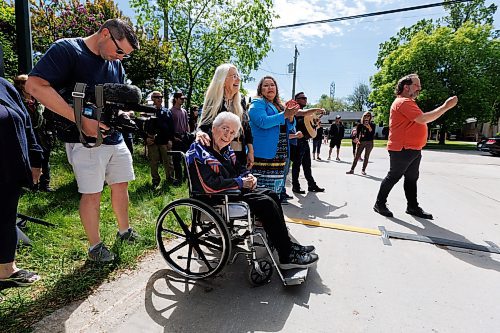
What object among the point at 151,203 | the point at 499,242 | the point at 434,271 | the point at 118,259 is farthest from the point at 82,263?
the point at 499,242

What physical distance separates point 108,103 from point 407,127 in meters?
3.49

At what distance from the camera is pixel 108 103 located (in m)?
1.91

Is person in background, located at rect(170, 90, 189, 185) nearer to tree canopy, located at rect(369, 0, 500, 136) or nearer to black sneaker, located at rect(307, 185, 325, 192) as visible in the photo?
black sneaker, located at rect(307, 185, 325, 192)

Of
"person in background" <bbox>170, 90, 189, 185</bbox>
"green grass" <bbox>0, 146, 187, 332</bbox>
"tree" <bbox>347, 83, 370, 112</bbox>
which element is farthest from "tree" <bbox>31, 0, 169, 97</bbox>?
"tree" <bbox>347, 83, 370, 112</bbox>

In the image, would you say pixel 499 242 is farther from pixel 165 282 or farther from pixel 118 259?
pixel 118 259

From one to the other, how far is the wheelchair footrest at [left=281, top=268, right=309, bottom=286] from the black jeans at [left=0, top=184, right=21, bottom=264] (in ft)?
6.10

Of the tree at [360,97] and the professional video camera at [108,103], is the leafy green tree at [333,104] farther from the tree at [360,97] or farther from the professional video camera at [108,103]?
the professional video camera at [108,103]

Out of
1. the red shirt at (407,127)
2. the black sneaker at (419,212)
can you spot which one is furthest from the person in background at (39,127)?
the black sneaker at (419,212)

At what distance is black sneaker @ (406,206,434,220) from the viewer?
158 inches

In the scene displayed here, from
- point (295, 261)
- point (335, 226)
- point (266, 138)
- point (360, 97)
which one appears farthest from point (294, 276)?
point (360, 97)

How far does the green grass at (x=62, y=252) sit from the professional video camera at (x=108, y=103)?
3.42 feet

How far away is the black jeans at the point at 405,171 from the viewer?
381 cm

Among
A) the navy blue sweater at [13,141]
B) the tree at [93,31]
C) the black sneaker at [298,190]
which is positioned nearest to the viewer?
the navy blue sweater at [13,141]

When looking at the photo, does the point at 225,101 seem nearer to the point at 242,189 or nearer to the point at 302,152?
the point at 242,189
